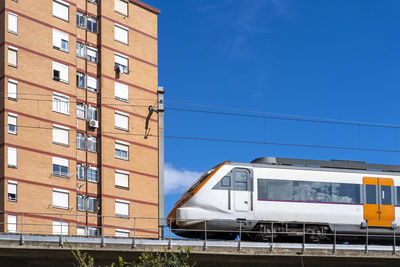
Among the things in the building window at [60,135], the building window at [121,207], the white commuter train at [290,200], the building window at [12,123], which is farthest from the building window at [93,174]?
the white commuter train at [290,200]

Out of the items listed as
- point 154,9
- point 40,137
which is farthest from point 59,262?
point 154,9

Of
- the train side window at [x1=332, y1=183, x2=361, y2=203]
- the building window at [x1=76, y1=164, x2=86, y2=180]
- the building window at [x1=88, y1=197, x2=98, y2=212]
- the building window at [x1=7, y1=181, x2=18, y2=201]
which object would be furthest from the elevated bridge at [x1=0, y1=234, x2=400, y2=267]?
the building window at [x1=76, y1=164, x2=86, y2=180]

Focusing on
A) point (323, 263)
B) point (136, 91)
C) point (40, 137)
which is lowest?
point (323, 263)

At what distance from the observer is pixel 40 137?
5975 cm

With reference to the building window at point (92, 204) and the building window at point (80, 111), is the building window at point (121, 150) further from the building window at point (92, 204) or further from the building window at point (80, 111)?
the building window at point (92, 204)

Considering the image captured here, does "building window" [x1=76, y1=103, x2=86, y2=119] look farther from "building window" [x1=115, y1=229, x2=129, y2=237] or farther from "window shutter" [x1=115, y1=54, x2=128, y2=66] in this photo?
"building window" [x1=115, y1=229, x2=129, y2=237]

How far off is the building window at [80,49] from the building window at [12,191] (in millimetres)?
11586

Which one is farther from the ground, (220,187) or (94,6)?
(94,6)

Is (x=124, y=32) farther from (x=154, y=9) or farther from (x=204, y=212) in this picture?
(x=204, y=212)

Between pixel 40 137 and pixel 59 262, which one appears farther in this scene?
pixel 40 137

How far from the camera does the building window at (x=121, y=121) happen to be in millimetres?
65500

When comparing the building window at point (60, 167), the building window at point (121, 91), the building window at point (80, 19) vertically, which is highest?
the building window at point (80, 19)

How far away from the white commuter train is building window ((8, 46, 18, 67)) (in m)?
25.7

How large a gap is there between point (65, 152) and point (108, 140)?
13.4 ft
